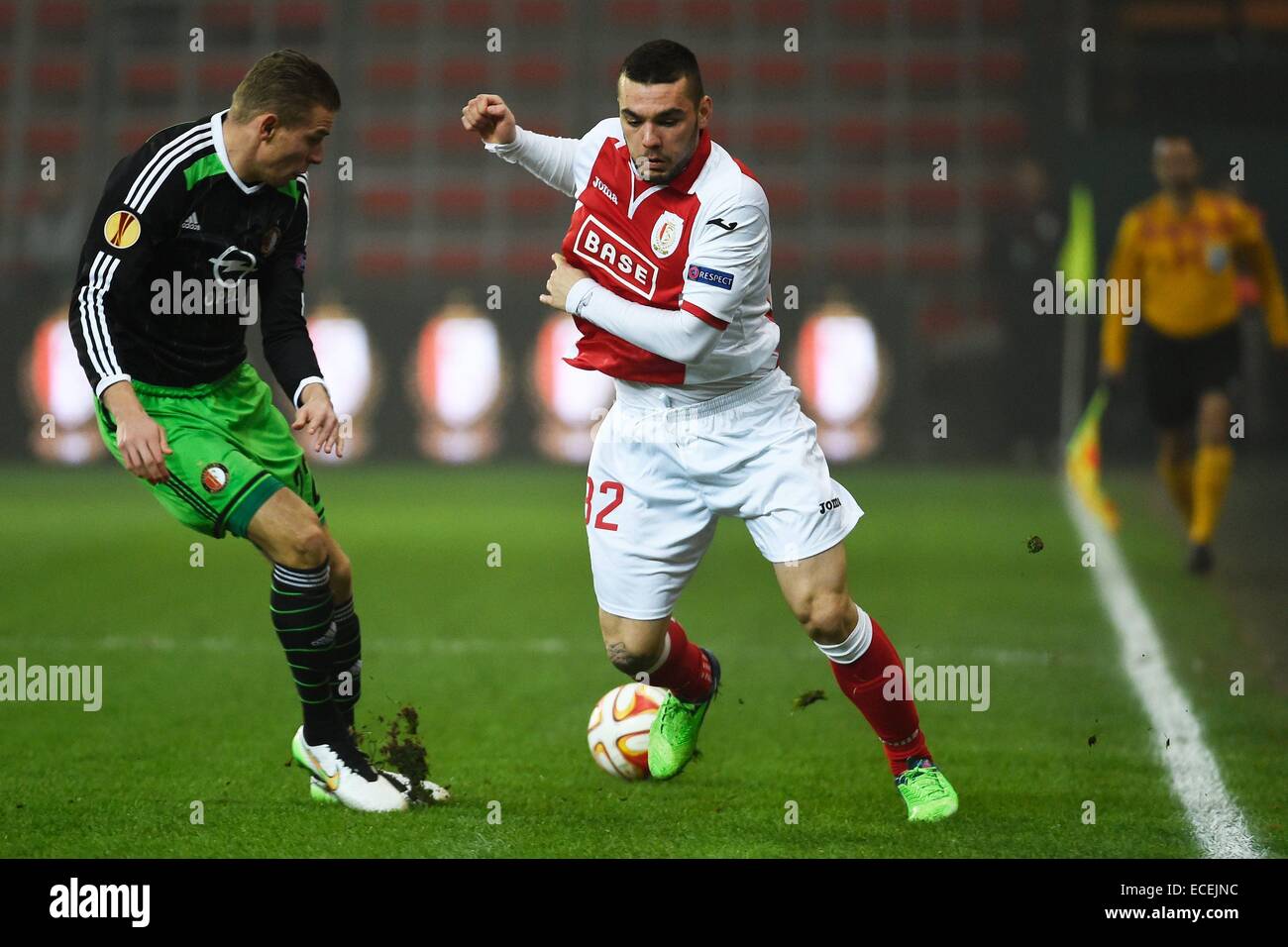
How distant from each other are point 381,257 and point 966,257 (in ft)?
20.7

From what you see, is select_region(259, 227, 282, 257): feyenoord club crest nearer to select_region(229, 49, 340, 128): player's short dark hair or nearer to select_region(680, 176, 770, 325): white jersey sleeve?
select_region(229, 49, 340, 128): player's short dark hair

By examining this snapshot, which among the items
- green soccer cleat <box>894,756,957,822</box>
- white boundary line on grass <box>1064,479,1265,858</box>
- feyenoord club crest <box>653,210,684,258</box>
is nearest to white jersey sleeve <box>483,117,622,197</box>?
feyenoord club crest <box>653,210,684,258</box>

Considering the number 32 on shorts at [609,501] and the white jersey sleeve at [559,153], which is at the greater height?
the white jersey sleeve at [559,153]

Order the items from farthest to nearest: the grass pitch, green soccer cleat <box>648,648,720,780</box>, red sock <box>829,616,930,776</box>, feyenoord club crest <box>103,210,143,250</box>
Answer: green soccer cleat <box>648,648,720,780</box> → red sock <box>829,616,930,776</box> → feyenoord club crest <box>103,210,143,250</box> → the grass pitch

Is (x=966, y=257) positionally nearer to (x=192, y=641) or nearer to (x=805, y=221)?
(x=805, y=221)

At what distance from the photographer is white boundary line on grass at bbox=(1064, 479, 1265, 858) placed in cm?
461

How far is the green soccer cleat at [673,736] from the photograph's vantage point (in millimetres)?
5168

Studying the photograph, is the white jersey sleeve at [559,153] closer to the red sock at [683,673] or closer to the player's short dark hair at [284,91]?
the player's short dark hair at [284,91]

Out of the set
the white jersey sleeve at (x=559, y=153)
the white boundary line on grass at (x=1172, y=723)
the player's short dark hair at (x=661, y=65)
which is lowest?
the white boundary line on grass at (x=1172, y=723)

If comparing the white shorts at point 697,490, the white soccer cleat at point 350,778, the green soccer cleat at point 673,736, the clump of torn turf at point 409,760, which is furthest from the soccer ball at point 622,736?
the white soccer cleat at point 350,778

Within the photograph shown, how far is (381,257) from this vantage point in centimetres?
1997

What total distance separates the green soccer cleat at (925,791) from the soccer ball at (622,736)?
77 centimetres

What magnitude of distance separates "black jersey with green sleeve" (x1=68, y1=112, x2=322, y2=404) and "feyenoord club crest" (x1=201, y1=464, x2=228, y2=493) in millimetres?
311

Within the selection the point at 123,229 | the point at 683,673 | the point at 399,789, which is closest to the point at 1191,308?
the point at 683,673
